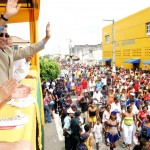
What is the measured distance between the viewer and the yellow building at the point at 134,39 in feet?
102

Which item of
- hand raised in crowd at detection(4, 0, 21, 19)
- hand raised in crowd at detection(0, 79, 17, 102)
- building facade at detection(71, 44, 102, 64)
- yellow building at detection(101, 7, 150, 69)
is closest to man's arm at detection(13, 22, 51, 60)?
hand raised in crowd at detection(4, 0, 21, 19)

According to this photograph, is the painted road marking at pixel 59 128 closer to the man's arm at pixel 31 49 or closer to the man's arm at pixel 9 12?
the man's arm at pixel 31 49

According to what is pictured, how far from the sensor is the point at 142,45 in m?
32.2

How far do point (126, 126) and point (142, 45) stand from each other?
24846 millimetres

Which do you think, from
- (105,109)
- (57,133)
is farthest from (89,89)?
(105,109)

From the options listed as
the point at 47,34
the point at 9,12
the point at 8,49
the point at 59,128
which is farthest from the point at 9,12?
the point at 59,128

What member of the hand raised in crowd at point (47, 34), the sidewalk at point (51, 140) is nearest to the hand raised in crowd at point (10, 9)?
the hand raised in crowd at point (47, 34)

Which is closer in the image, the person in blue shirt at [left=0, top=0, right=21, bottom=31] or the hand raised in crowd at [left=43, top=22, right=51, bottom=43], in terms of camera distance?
the person in blue shirt at [left=0, top=0, right=21, bottom=31]

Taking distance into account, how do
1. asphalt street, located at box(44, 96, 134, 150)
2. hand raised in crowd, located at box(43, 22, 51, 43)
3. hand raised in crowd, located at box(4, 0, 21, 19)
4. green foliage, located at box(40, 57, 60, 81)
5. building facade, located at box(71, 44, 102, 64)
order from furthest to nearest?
building facade, located at box(71, 44, 102, 64) → green foliage, located at box(40, 57, 60, 81) → asphalt street, located at box(44, 96, 134, 150) → hand raised in crowd, located at box(43, 22, 51, 43) → hand raised in crowd, located at box(4, 0, 21, 19)

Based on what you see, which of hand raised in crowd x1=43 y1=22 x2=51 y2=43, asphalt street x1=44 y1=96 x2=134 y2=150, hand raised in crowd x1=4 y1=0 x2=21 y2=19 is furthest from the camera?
asphalt street x1=44 y1=96 x2=134 y2=150

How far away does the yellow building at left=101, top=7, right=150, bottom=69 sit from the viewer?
3119 centimetres

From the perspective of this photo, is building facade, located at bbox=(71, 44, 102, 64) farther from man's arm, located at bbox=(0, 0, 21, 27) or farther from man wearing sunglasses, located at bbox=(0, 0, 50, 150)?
man's arm, located at bbox=(0, 0, 21, 27)

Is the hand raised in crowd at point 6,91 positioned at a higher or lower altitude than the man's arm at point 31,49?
lower

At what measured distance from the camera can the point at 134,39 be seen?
113ft
